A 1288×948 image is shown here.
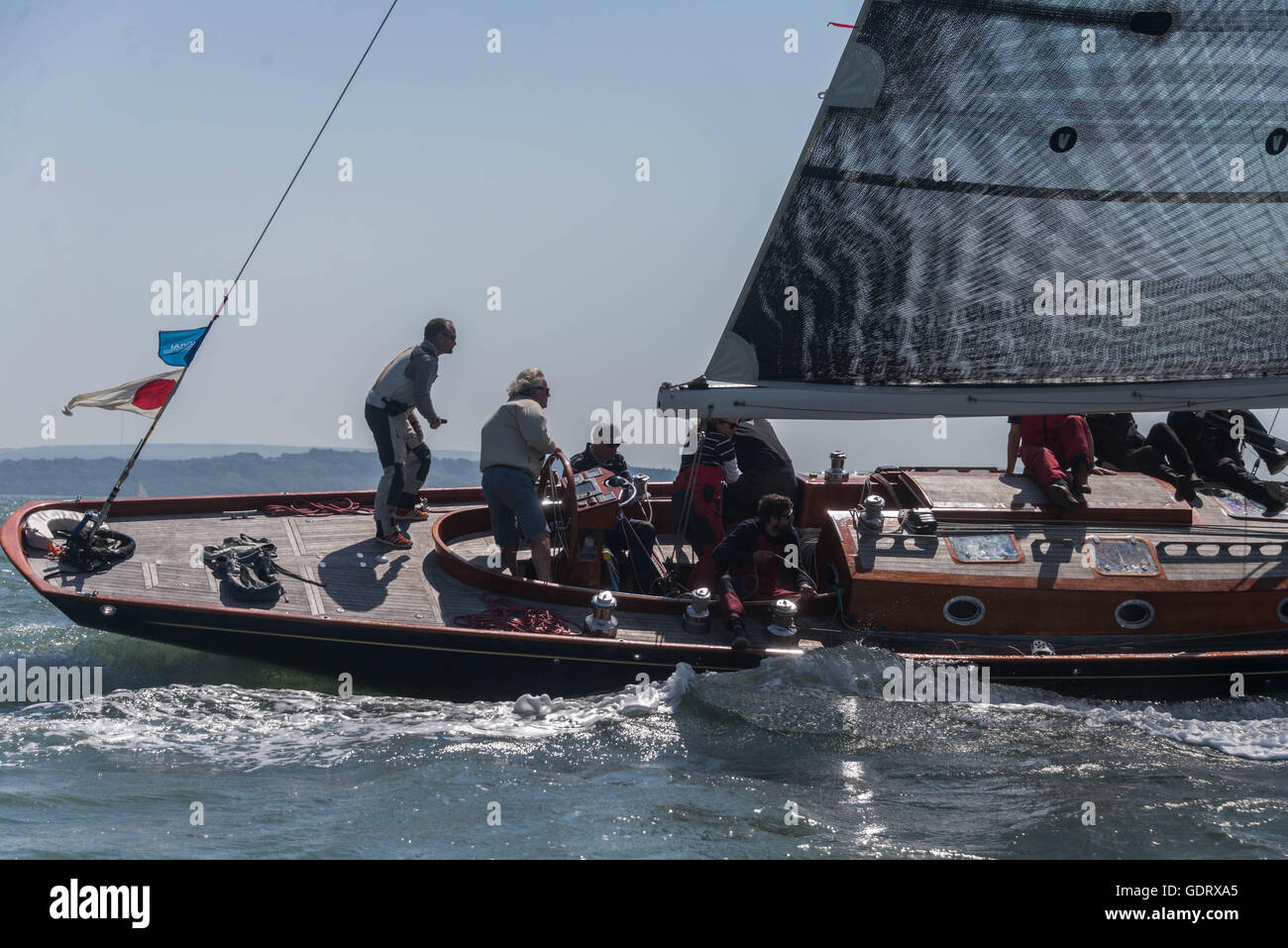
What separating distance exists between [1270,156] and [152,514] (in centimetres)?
961

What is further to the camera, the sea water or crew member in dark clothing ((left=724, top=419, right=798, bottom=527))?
crew member in dark clothing ((left=724, top=419, right=798, bottom=527))

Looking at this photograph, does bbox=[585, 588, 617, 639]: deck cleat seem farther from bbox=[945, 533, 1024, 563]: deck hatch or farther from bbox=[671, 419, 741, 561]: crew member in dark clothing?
bbox=[945, 533, 1024, 563]: deck hatch

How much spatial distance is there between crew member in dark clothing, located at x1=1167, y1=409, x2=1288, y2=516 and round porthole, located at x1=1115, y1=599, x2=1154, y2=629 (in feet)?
7.55

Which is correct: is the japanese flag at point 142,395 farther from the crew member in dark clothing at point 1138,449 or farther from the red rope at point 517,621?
the crew member in dark clothing at point 1138,449

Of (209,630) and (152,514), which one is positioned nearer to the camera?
(209,630)

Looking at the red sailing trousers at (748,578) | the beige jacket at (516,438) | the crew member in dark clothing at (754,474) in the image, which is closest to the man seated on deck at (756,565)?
the red sailing trousers at (748,578)

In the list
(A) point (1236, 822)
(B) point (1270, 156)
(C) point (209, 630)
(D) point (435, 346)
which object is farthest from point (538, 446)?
(B) point (1270, 156)

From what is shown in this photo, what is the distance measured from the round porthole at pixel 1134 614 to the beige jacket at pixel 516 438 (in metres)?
4.42

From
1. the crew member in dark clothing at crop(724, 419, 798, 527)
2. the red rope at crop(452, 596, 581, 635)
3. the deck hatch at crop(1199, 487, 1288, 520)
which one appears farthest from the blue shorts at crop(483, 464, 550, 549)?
the deck hatch at crop(1199, 487, 1288, 520)

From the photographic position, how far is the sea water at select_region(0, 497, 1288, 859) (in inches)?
248

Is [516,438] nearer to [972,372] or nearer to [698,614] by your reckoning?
[698,614]

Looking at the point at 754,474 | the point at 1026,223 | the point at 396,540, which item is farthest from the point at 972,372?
the point at 396,540
